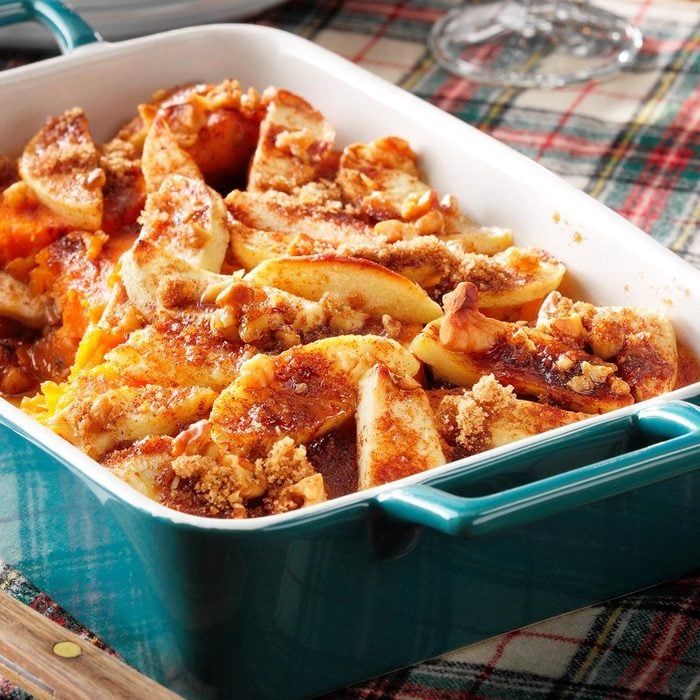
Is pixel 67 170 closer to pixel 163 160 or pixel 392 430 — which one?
pixel 163 160

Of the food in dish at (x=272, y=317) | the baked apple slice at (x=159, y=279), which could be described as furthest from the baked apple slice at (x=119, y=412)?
the baked apple slice at (x=159, y=279)

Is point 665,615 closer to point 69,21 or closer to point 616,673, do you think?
point 616,673

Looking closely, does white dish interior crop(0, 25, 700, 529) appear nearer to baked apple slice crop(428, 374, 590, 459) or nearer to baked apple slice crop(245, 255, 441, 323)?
baked apple slice crop(428, 374, 590, 459)

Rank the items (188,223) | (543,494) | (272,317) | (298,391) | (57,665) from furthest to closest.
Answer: (188,223) < (272,317) < (298,391) < (57,665) < (543,494)

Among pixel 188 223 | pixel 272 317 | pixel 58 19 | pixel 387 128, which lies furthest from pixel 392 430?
pixel 58 19

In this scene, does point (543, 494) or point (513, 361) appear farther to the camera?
point (513, 361)

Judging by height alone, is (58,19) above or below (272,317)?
above

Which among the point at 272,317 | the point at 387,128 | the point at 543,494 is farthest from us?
the point at 387,128
